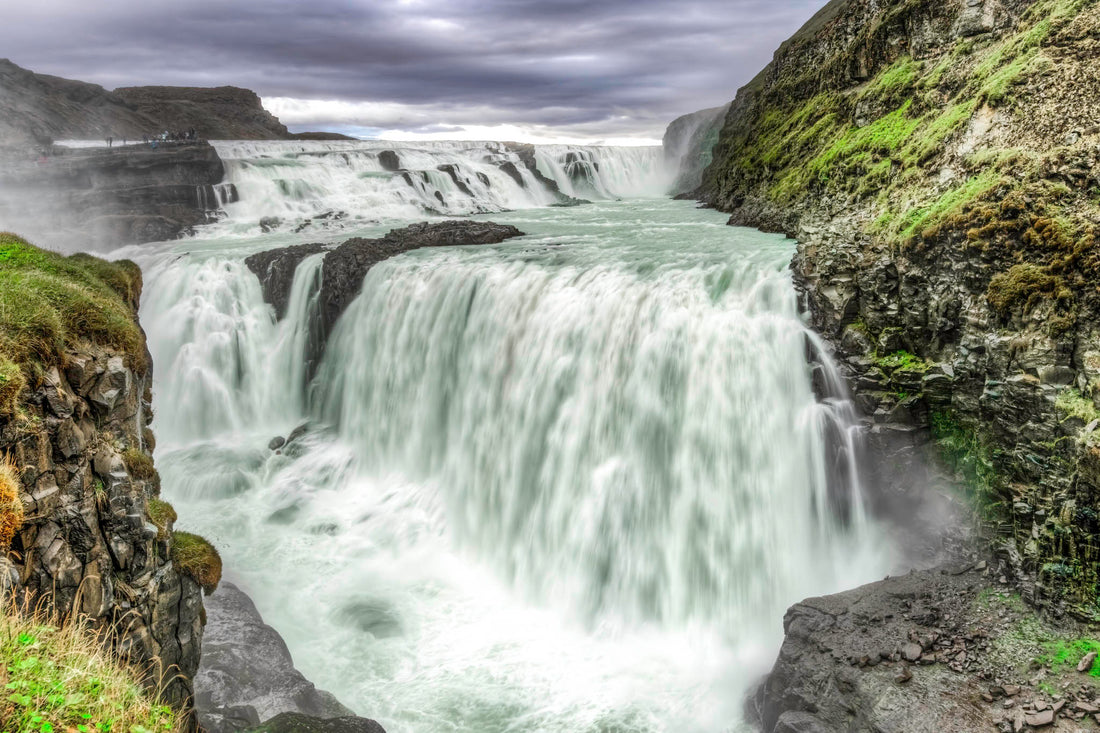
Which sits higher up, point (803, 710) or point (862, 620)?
point (862, 620)

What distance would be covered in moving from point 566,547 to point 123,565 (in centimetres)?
655

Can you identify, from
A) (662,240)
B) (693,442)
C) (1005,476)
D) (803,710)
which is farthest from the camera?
(662,240)

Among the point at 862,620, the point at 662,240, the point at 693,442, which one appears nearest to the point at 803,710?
the point at 862,620

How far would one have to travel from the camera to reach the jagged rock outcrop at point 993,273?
7633 mm

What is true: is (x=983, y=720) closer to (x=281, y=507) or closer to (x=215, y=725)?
(x=215, y=725)

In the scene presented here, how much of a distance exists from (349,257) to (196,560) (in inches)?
492

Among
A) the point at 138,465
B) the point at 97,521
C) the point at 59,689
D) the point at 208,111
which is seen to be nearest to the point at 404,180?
the point at 138,465

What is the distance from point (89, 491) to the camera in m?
6.63

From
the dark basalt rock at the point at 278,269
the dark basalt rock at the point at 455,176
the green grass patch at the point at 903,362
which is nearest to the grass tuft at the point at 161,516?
the green grass patch at the point at 903,362

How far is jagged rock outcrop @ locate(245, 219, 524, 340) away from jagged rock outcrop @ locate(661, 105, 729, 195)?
29191 mm

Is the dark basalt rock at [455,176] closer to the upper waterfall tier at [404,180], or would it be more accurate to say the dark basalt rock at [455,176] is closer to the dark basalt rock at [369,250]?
the upper waterfall tier at [404,180]

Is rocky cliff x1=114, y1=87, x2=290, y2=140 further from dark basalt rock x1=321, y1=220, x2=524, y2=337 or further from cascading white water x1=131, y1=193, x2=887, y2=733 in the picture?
cascading white water x1=131, y1=193, x2=887, y2=733

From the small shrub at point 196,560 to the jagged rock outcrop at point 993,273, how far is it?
29.6 feet

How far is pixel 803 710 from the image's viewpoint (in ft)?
24.4
